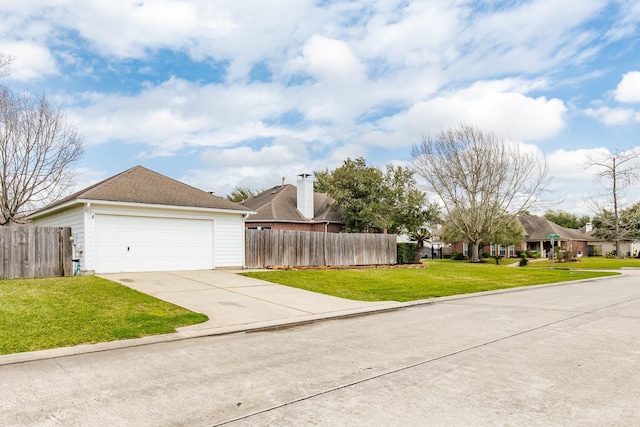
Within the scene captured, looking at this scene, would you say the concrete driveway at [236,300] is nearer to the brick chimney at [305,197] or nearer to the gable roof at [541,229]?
the brick chimney at [305,197]

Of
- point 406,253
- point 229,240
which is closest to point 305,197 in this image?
point 406,253

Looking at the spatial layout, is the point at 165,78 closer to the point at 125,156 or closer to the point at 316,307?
the point at 125,156

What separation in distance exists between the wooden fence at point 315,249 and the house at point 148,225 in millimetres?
964

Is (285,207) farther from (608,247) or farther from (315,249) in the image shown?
(608,247)

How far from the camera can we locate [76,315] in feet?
27.6

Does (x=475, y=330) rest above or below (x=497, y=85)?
below

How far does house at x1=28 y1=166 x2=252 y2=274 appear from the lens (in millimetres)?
15148

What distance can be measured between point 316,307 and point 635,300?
9.40m

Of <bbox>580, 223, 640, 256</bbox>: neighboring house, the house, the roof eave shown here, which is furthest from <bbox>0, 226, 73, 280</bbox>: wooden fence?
<bbox>580, 223, 640, 256</bbox>: neighboring house

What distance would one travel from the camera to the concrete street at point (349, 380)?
3.89 m

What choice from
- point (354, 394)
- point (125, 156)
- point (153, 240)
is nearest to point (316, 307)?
point (354, 394)

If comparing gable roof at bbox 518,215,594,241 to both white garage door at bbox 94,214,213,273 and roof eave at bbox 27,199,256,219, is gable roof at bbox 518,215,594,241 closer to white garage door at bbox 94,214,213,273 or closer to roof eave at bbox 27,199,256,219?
roof eave at bbox 27,199,256,219

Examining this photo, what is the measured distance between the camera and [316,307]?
10555mm

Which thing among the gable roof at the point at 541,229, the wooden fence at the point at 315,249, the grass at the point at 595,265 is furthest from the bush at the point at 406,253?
the gable roof at the point at 541,229
